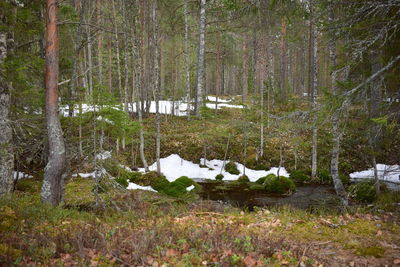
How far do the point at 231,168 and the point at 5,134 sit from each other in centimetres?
1214

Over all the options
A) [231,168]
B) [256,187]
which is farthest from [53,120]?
[231,168]

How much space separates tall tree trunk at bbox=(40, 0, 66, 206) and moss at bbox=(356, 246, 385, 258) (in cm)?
672

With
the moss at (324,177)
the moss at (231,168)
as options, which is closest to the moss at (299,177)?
the moss at (324,177)

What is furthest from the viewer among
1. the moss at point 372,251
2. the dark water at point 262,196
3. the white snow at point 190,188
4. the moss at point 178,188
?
the white snow at point 190,188

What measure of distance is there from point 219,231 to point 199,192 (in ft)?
28.8

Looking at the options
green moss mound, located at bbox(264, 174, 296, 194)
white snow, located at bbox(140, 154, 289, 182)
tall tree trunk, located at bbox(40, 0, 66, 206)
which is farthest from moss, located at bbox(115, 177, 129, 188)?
green moss mound, located at bbox(264, 174, 296, 194)

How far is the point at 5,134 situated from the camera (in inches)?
316

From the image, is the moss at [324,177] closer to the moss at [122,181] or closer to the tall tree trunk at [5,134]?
the moss at [122,181]

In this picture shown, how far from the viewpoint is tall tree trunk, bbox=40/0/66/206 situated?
21.3ft

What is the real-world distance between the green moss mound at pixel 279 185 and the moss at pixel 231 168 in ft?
8.84

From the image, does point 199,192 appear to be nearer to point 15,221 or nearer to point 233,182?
point 233,182

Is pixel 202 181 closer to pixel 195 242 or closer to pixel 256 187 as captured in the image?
pixel 256 187

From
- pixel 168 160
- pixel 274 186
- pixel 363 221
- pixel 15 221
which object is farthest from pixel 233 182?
pixel 15 221

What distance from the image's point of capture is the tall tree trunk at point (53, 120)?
256 inches
